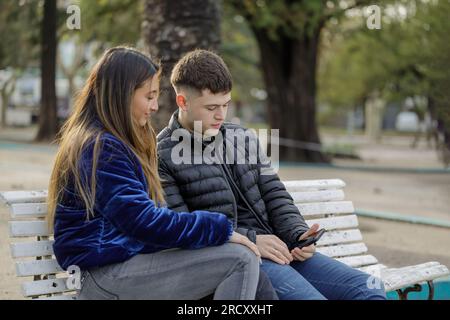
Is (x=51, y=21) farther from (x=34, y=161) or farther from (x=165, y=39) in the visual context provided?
(x=165, y=39)

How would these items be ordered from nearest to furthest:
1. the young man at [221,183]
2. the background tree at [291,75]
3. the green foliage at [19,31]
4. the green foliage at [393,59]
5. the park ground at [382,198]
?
the young man at [221,183]
the park ground at [382,198]
the green foliage at [393,59]
the background tree at [291,75]
the green foliage at [19,31]

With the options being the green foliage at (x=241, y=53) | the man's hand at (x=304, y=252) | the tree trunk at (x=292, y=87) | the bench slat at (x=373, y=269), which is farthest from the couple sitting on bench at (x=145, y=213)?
the green foliage at (x=241, y=53)

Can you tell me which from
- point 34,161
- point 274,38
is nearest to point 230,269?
point 34,161

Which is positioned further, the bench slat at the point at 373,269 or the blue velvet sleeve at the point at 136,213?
the bench slat at the point at 373,269

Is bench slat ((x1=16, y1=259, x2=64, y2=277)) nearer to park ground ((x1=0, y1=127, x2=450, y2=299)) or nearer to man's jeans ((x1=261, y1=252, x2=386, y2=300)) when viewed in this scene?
man's jeans ((x1=261, y1=252, x2=386, y2=300))

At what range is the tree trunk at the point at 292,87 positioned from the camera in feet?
56.7

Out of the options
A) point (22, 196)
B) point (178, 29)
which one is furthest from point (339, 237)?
point (178, 29)

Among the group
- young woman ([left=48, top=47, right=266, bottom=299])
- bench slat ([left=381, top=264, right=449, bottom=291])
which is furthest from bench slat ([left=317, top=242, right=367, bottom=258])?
young woman ([left=48, top=47, right=266, bottom=299])

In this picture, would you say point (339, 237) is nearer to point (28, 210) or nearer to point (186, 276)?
point (186, 276)

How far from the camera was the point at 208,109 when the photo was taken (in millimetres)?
3451

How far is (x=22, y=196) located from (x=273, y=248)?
1.13 m

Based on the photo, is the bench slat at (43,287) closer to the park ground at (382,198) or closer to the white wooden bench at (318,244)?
the white wooden bench at (318,244)

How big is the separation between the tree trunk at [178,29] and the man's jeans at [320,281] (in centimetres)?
319

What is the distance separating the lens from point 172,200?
3346 mm
